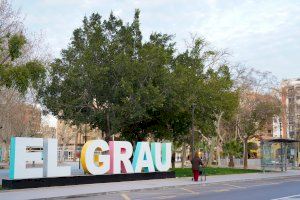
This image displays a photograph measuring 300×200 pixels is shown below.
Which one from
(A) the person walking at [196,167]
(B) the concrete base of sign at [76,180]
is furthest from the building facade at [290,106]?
(B) the concrete base of sign at [76,180]

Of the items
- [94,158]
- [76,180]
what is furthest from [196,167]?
[76,180]

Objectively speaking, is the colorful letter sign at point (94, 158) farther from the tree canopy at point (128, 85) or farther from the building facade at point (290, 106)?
the building facade at point (290, 106)

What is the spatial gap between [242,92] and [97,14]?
765 inches

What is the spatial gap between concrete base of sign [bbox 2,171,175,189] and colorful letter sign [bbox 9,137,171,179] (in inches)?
12.7

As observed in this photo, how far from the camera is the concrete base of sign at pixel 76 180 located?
23969mm

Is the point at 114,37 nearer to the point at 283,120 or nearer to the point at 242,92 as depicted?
the point at 242,92

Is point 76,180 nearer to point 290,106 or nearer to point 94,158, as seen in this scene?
point 94,158

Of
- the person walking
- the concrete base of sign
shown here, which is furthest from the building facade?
the concrete base of sign

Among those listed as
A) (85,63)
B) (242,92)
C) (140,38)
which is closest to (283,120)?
(242,92)

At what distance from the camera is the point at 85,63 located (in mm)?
35312

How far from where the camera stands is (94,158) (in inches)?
1168

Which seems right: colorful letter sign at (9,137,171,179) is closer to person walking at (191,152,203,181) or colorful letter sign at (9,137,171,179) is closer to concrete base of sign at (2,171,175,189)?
concrete base of sign at (2,171,175,189)

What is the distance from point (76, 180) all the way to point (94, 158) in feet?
8.84

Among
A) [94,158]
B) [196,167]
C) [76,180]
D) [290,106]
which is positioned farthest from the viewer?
[290,106]
